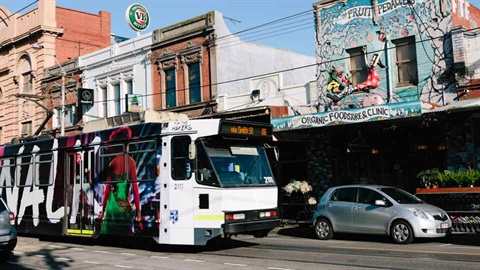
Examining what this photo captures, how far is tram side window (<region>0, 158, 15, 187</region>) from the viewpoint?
61.1ft

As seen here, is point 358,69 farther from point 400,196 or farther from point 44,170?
point 44,170

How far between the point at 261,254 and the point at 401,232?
4069 mm

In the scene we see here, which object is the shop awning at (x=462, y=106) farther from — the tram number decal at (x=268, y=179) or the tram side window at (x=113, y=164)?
the tram side window at (x=113, y=164)

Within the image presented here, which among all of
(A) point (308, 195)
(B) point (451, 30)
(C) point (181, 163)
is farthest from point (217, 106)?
(C) point (181, 163)

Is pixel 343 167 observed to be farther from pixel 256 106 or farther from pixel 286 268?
pixel 286 268

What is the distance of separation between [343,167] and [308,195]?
193cm

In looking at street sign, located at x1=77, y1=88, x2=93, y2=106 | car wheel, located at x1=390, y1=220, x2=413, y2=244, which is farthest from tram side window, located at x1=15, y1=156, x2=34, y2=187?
street sign, located at x1=77, y1=88, x2=93, y2=106

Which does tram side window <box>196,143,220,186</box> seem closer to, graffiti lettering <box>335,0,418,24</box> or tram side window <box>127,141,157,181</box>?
tram side window <box>127,141,157,181</box>

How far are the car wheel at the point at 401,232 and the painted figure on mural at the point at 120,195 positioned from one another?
6.58 m

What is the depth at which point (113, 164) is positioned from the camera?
1483 cm

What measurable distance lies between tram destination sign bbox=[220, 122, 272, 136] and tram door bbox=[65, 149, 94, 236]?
465cm

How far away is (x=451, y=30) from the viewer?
19.0 meters

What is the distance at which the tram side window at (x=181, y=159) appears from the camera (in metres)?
13.0

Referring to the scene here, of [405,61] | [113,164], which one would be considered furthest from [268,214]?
[405,61]
